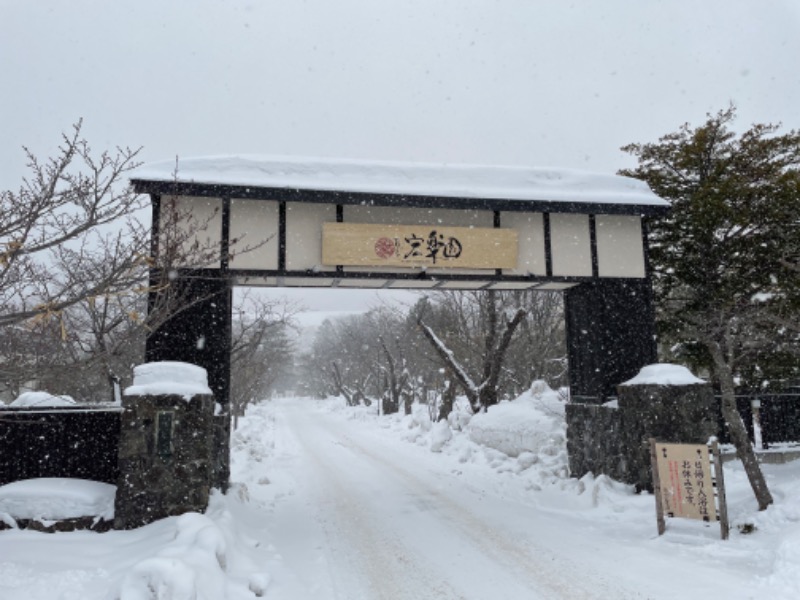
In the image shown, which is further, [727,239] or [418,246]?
[727,239]

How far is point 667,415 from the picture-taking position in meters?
9.77

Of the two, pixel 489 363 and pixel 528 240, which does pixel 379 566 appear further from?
pixel 489 363

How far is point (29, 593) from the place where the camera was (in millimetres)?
5102

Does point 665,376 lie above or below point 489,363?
below

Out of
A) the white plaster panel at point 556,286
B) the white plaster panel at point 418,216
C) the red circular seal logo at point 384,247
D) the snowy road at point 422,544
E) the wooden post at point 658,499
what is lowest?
the snowy road at point 422,544

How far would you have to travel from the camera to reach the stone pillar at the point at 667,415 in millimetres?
9711

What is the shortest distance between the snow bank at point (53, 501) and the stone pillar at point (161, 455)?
411 mm

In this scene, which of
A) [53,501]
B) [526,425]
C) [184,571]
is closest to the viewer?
[184,571]

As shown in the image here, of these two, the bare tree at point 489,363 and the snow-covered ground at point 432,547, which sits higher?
the bare tree at point 489,363

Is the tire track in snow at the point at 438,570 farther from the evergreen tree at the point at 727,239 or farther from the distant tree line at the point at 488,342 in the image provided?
the distant tree line at the point at 488,342

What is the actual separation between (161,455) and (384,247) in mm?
5568

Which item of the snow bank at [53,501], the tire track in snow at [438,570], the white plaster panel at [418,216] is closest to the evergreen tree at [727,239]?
the white plaster panel at [418,216]

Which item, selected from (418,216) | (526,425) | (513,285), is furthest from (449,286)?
(526,425)

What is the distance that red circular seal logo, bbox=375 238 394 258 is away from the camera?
10867 millimetres
